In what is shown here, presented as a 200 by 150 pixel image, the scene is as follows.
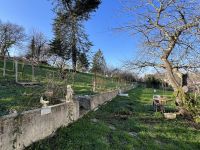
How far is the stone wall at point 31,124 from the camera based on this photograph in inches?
205

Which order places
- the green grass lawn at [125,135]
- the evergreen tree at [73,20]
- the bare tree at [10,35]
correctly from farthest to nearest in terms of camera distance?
the bare tree at [10,35] → the evergreen tree at [73,20] → the green grass lawn at [125,135]

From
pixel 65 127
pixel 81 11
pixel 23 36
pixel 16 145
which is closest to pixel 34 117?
pixel 16 145

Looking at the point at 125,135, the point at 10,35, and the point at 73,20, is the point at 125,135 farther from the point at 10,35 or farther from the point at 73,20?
the point at 10,35

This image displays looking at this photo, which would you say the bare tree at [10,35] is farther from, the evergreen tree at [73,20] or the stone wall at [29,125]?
the stone wall at [29,125]

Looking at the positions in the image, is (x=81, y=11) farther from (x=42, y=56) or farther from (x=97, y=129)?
(x=97, y=129)

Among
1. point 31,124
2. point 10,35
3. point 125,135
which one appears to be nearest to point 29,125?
point 31,124

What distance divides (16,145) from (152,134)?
5655mm

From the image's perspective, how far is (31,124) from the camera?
6.19 meters

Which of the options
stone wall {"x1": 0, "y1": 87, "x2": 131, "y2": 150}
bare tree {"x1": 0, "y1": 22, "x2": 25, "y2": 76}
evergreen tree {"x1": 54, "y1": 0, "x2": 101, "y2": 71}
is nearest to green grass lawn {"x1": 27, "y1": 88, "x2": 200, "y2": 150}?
stone wall {"x1": 0, "y1": 87, "x2": 131, "y2": 150}

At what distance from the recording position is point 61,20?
36.7 m

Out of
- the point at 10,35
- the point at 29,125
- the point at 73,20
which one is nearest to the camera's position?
the point at 29,125

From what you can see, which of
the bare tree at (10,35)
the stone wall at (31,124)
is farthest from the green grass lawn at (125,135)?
the bare tree at (10,35)

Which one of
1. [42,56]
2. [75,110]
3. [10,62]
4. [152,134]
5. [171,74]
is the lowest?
[152,134]

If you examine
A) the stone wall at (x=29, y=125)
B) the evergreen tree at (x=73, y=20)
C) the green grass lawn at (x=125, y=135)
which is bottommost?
the green grass lawn at (x=125, y=135)
